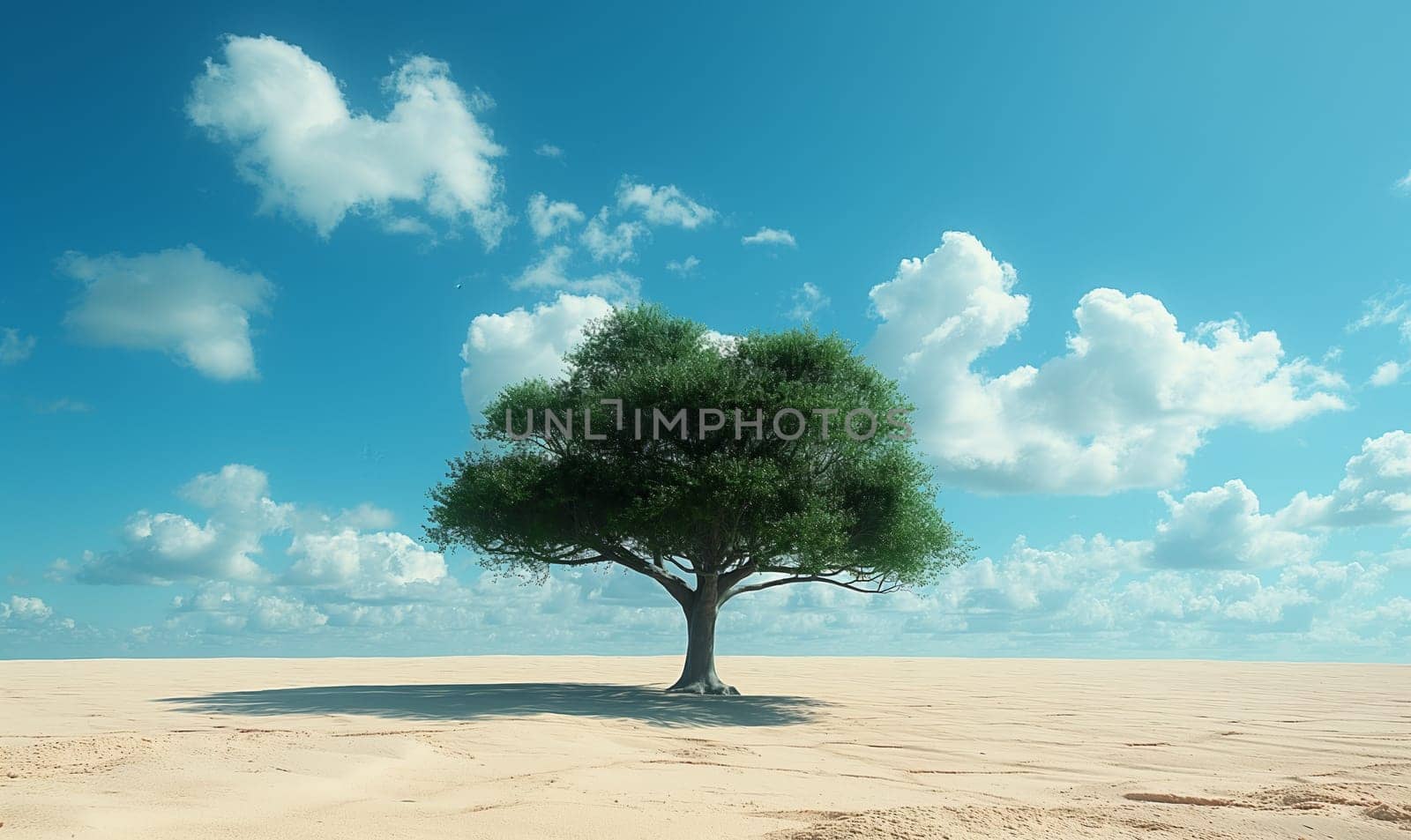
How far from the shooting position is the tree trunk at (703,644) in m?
25.4

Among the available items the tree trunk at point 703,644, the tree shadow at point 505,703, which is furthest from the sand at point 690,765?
the tree trunk at point 703,644

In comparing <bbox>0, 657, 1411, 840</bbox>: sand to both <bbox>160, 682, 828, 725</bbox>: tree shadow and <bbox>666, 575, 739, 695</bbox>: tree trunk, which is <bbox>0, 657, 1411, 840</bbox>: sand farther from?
<bbox>666, 575, 739, 695</bbox>: tree trunk

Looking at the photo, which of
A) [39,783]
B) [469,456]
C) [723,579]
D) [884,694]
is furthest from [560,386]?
[39,783]

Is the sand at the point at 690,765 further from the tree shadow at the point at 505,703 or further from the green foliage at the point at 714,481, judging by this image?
the green foliage at the point at 714,481

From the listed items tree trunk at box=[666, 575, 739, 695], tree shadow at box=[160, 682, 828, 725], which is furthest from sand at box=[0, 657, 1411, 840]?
tree trunk at box=[666, 575, 739, 695]

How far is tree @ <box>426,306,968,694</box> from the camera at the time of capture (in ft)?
76.0

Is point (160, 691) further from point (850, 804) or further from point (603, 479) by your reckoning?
point (850, 804)

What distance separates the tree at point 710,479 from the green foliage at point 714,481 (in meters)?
0.05

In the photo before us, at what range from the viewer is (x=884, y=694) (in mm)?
25219

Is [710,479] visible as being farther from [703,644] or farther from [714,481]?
[703,644]

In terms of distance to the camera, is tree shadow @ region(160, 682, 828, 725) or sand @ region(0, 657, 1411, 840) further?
tree shadow @ region(160, 682, 828, 725)

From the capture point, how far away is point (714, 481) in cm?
2256

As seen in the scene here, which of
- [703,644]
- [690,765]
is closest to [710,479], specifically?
[703,644]

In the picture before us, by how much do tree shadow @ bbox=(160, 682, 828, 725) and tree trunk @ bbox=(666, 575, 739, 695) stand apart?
816 millimetres
